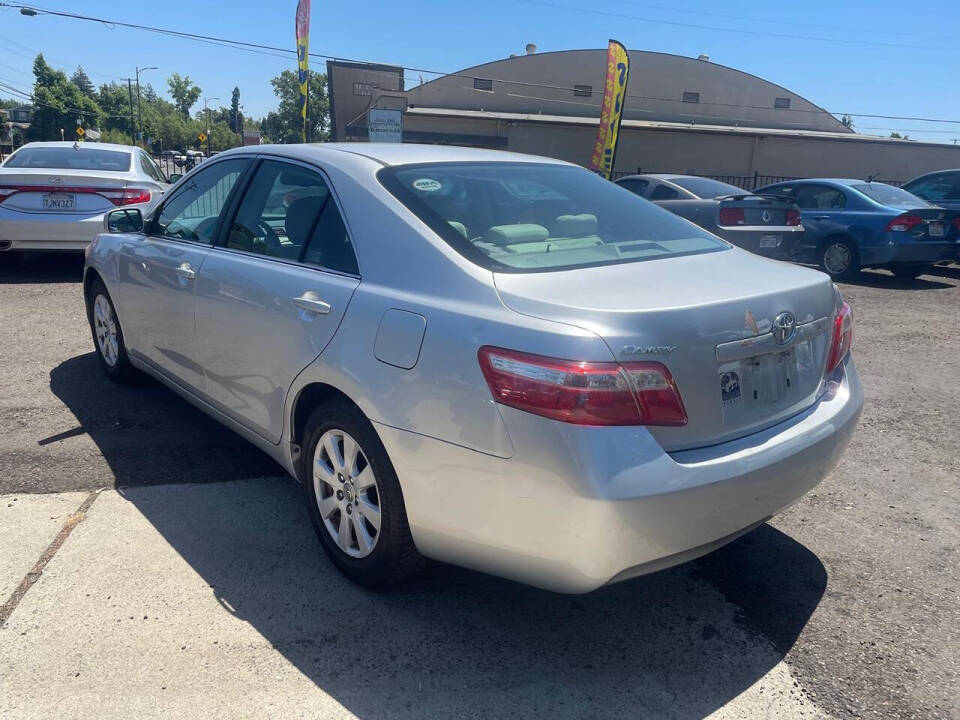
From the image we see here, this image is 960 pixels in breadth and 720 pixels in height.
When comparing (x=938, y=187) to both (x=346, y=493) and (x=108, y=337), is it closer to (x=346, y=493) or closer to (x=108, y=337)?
(x=108, y=337)

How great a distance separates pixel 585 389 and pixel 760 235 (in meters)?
9.42

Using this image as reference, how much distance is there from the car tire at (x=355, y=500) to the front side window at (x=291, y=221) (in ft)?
1.98

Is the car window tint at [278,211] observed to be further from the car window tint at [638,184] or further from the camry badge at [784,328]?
the car window tint at [638,184]

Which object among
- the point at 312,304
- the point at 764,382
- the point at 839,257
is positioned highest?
the point at 312,304

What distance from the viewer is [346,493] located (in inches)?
116

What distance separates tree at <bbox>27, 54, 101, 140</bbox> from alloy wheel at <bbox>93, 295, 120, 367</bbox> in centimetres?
8759

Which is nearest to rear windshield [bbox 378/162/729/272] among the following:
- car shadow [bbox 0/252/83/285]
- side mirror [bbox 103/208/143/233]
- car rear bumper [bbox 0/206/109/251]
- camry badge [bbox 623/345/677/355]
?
camry badge [bbox 623/345/677/355]

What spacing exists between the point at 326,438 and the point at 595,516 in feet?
3.93

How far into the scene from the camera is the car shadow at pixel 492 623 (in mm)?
2482

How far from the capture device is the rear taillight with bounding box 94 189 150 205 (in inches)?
335

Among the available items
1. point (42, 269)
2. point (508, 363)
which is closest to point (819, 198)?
Answer: point (42, 269)

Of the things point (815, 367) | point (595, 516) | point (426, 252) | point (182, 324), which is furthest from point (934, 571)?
point (182, 324)

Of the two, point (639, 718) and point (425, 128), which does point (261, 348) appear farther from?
point (425, 128)

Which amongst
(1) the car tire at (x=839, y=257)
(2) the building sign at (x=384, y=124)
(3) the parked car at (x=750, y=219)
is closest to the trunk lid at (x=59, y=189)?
(3) the parked car at (x=750, y=219)
